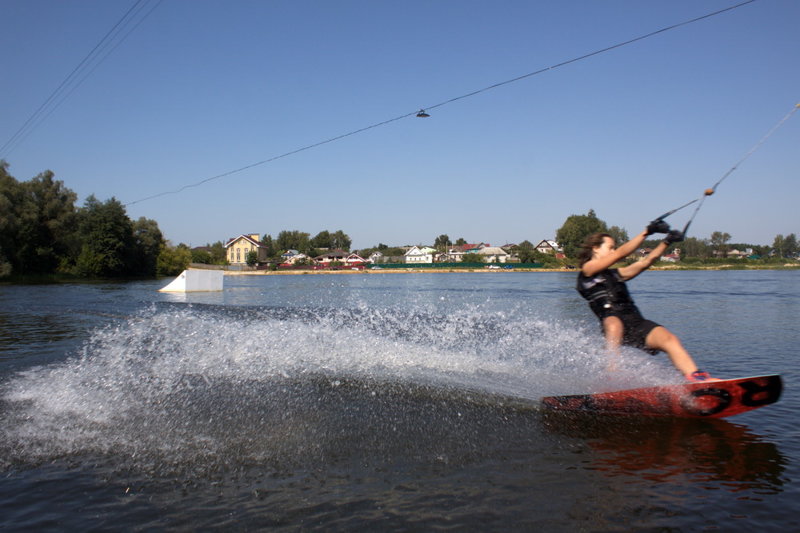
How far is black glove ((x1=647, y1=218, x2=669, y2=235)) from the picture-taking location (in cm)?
511

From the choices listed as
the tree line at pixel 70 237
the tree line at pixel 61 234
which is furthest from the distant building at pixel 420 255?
the tree line at pixel 61 234

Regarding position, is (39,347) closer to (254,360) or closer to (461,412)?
(254,360)

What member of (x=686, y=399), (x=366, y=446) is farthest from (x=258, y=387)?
(x=686, y=399)

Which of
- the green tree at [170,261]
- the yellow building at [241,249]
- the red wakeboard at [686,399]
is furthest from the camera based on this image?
the yellow building at [241,249]

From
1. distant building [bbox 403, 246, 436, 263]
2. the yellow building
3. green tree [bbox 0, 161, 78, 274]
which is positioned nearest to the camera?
green tree [bbox 0, 161, 78, 274]

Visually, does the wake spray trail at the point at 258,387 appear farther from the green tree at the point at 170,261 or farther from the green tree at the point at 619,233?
the green tree at the point at 619,233

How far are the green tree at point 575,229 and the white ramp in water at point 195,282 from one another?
90.8 metres

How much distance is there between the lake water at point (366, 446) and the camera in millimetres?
3488

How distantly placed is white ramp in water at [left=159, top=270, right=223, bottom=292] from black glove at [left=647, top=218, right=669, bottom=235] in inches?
1366

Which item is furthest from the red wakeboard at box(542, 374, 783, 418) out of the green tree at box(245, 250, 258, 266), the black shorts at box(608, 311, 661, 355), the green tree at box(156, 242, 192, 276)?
the green tree at box(245, 250, 258, 266)

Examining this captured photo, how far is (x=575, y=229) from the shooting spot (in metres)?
125

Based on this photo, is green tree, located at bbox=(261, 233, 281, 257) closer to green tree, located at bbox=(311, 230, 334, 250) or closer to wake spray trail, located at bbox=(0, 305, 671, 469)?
green tree, located at bbox=(311, 230, 334, 250)

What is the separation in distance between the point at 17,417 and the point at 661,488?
609cm

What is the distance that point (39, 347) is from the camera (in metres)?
10.2
